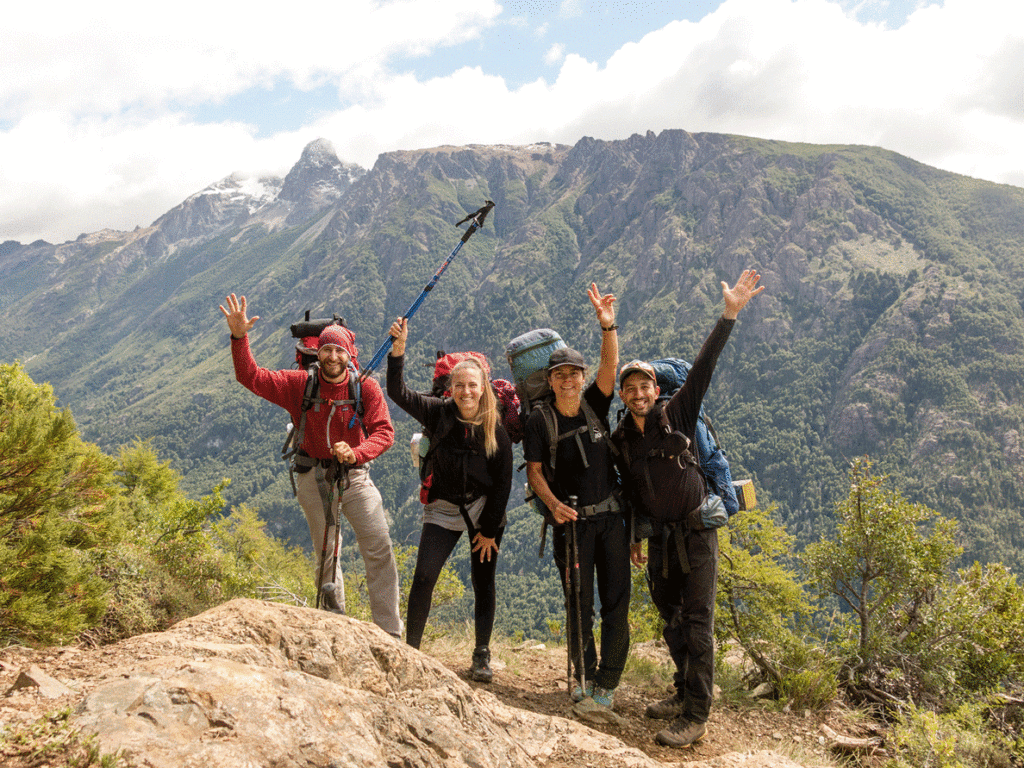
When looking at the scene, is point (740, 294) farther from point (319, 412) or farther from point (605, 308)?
point (319, 412)

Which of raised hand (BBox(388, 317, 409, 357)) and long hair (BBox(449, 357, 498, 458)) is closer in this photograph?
long hair (BBox(449, 357, 498, 458))

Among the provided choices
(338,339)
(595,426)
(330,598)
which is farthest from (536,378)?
(330,598)

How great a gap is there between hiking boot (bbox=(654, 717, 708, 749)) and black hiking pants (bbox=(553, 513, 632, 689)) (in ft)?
1.67

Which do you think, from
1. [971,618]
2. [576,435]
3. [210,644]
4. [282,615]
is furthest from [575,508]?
[971,618]

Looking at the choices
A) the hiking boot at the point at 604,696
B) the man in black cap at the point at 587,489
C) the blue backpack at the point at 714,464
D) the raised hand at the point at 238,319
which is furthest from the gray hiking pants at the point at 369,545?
the blue backpack at the point at 714,464

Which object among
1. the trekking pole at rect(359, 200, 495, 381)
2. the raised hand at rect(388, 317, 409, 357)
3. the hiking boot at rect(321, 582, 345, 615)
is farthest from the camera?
the trekking pole at rect(359, 200, 495, 381)

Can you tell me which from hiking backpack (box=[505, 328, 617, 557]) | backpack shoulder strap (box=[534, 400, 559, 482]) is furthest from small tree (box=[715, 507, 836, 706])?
backpack shoulder strap (box=[534, 400, 559, 482])

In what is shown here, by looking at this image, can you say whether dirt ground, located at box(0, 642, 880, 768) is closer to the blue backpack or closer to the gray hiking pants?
the gray hiking pants

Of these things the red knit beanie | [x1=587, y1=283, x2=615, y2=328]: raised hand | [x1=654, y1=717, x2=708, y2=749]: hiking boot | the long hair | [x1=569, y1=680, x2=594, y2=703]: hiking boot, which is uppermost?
[x1=587, y1=283, x2=615, y2=328]: raised hand

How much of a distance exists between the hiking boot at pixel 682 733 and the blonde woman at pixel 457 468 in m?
1.91

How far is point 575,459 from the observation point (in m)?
4.91

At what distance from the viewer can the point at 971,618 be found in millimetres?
6629

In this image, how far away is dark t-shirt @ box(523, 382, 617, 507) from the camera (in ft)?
15.9

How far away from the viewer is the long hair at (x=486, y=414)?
5004 millimetres
